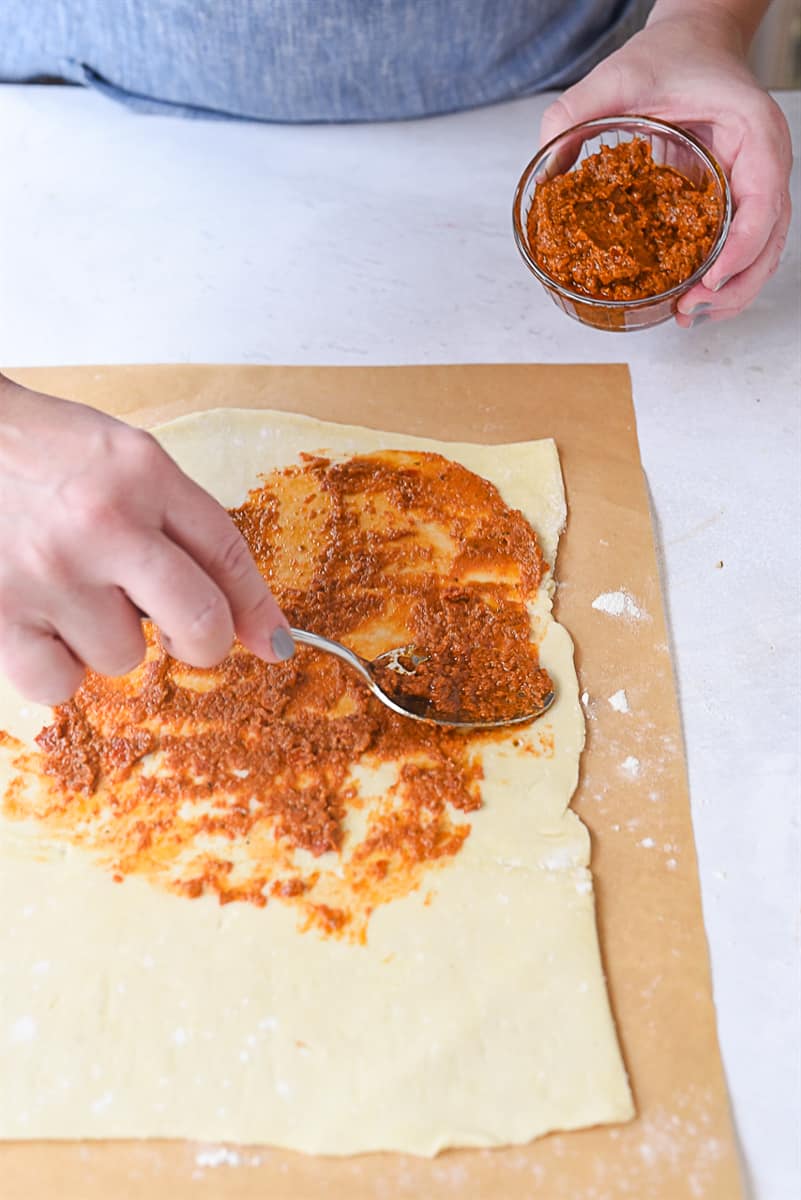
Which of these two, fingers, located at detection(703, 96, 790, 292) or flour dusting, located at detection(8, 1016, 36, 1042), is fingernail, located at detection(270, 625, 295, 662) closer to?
flour dusting, located at detection(8, 1016, 36, 1042)

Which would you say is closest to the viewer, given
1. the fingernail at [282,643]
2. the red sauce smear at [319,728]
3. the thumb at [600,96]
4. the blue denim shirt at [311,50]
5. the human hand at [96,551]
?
the human hand at [96,551]

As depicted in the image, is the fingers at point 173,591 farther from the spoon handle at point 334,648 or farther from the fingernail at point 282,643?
the spoon handle at point 334,648

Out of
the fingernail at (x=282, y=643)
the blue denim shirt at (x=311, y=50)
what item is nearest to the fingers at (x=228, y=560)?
the fingernail at (x=282, y=643)

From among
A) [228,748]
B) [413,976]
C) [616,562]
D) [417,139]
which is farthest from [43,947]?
[417,139]

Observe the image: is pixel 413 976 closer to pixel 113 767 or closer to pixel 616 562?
pixel 113 767

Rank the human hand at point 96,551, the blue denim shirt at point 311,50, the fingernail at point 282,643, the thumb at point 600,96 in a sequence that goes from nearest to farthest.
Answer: the human hand at point 96,551, the fingernail at point 282,643, the thumb at point 600,96, the blue denim shirt at point 311,50

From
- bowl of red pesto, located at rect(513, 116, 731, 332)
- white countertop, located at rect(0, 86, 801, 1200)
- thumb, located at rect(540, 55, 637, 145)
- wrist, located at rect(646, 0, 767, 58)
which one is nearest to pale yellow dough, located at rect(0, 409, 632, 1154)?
white countertop, located at rect(0, 86, 801, 1200)
